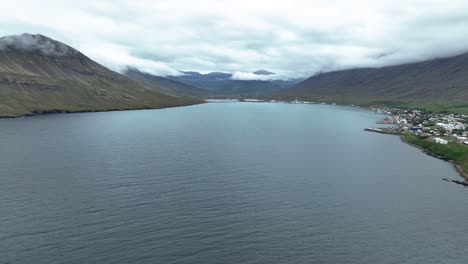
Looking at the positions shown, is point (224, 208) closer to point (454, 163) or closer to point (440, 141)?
point (454, 163)

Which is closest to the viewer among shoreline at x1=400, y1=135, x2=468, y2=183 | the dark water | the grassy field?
the dark water

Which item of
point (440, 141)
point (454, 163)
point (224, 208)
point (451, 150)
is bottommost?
point (454, 163)

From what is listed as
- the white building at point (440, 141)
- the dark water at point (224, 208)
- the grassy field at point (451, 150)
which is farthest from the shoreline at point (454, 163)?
the white building at point (440, 141)

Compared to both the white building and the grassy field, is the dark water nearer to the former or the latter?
the grassy field

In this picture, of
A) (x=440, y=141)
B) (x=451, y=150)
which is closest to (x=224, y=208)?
(x=451, y=150)

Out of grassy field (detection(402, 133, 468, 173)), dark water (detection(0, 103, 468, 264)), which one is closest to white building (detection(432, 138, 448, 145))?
grassy field (detection(402, 133, 468, 173))

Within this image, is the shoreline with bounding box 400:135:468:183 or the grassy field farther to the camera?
the grassy field

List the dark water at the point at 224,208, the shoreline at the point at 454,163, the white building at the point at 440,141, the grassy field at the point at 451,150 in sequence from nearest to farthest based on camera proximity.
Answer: the dark water at the point at 224,208 < the shoreline at the point at 454,163 < the grassy field at the point at 451,150 < the white building at the point at 440,141

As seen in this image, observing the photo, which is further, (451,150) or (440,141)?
(440,141)

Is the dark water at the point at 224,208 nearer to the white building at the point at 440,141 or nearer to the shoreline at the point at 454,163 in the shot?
the shoreline at the point at 454,163
